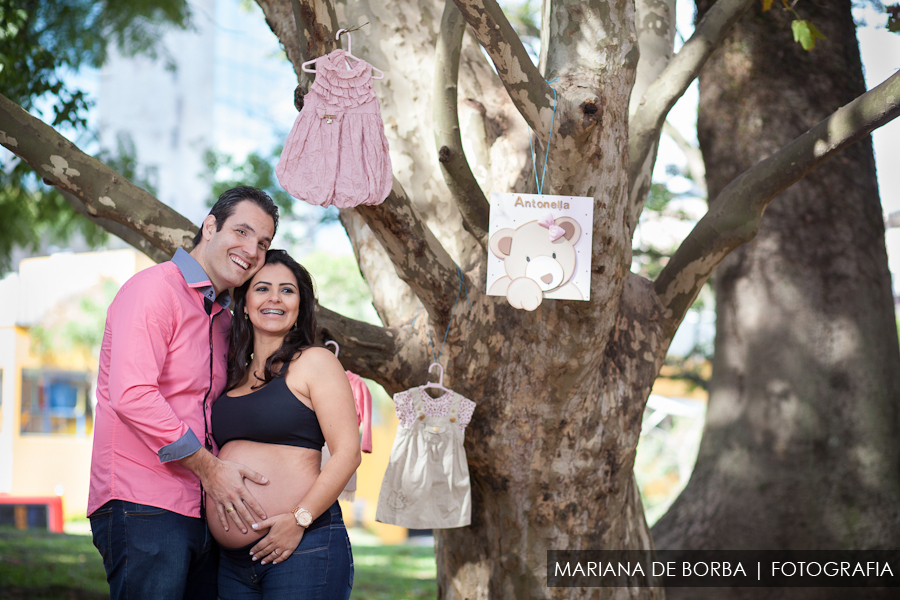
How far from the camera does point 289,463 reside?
2168 mm

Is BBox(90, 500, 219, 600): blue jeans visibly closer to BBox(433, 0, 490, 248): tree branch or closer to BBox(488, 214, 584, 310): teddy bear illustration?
BBox(488, 214, 584, 310): teddy bear illustration

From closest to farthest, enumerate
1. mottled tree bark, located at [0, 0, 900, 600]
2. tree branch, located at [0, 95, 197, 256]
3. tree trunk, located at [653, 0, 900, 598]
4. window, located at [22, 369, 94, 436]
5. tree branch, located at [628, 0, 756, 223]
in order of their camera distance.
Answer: mottled tree bark, located at [0, 0, 900, 600] < tree branch, located at [0, 95, 197, 256] < tree branch, located at [628, 0, 756, 223] < tree trunk, located at [653, 0, 900, 598] < window, located at [22, 369, 94, 436]

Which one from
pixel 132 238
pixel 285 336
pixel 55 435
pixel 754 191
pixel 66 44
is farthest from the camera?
pixel 55 435

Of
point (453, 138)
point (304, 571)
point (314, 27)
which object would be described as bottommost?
point (304, 571)

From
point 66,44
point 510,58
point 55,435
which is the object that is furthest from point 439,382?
point 55,435

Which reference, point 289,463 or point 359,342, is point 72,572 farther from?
point 289,463

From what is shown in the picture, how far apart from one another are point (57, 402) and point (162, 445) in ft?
38.7

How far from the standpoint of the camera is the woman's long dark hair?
7.56ft

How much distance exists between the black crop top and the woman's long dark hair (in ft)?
0.29

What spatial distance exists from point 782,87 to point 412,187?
9.33 ft

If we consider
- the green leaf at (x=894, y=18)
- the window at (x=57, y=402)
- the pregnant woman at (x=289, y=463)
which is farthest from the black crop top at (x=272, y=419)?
the window at (x=57, y=402)

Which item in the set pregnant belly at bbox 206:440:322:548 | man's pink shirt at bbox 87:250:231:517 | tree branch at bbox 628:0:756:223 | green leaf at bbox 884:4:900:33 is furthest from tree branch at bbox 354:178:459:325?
green leaf at bbox 884:4:900:33

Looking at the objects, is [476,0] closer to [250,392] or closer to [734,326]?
[250,392]

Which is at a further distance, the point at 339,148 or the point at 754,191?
the point at 754,191
